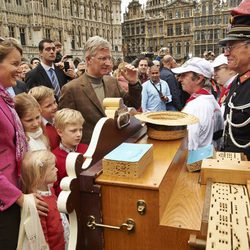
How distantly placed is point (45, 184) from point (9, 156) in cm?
28

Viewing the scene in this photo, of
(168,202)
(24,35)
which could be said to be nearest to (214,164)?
(168,202)

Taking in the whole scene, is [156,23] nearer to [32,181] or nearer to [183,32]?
[183,32]

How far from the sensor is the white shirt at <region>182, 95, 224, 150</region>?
2.26m

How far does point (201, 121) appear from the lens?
2287 mm

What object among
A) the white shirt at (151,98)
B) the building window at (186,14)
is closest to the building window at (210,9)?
the building window at (186,14)

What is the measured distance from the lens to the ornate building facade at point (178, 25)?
35562 millimetres

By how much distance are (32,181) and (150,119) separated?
797mm

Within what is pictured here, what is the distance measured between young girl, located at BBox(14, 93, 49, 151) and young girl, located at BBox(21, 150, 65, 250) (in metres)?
0.41

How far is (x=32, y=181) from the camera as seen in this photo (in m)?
1.63

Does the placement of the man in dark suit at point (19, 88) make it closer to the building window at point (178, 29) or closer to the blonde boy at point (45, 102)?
the blonde boy at point (45, 102)

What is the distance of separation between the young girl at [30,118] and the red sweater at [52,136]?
0.40 ft

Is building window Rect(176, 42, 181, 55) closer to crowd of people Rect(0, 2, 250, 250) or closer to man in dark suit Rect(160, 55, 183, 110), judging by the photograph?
man in dark suit Rect(160, 55, 183, 110)

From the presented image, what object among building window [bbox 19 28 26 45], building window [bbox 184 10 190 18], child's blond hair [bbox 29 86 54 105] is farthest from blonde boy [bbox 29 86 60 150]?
building window [bbox 184 10 190 18]

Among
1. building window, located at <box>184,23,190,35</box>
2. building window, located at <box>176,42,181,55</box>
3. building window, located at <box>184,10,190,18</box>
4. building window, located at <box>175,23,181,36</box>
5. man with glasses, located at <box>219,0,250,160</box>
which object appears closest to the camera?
man with glasses, located at <box>219,0,250,160</box>
